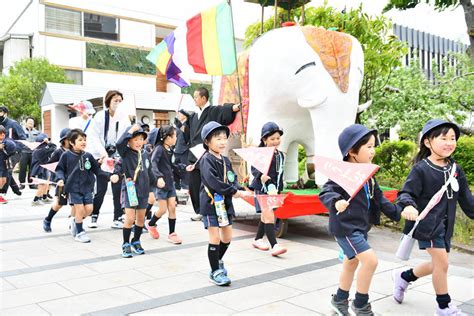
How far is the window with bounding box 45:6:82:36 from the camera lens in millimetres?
30953

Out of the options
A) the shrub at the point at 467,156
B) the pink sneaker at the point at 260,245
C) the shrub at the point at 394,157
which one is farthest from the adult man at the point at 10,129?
the shrub at the point at 467,156

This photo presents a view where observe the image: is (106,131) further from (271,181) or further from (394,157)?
(394,157)

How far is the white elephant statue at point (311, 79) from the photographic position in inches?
239

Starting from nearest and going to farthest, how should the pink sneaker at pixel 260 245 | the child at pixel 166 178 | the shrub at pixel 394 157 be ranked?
1. the pink sneaker at pixel 260 245
2. the child at pixel 166 178
3. the shrub at pixel 394 157

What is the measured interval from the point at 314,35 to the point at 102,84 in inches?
1148

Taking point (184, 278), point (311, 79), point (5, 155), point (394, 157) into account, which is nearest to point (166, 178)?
point (184, 278)

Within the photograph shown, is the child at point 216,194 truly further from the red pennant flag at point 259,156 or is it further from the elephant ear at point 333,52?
the elephant ear at point 333,52

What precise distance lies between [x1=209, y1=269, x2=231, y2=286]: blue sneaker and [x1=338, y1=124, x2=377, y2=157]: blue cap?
5.24 ft

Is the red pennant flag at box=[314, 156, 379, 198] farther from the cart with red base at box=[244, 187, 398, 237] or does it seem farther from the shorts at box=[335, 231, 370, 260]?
the cart with red base at box=[244, 187, 398, 237]

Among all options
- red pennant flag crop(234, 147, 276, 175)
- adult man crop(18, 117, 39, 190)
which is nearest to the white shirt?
red pennant flag crop(234, 147, 276, 175)

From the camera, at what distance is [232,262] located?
5176 mm

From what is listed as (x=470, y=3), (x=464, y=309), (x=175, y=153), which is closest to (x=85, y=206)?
(x=175, y=153)

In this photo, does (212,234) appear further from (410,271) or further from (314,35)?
(314,35)

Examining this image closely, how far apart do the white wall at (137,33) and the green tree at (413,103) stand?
84.7 feet
